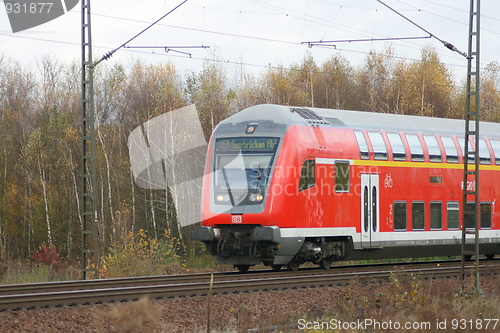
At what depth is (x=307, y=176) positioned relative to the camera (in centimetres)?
1669

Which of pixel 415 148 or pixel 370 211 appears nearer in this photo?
pixel 370 211

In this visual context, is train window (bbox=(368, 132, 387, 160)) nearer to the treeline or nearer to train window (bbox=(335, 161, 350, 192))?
train window (bbox=(335, 161, 350, 192))

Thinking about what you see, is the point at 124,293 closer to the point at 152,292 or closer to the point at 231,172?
the point at 152,292

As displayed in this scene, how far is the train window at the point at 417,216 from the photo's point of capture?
63.1 ft

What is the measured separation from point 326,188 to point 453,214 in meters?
4.96

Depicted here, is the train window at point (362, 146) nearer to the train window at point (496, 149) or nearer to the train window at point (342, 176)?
the train window at point (342, 176)

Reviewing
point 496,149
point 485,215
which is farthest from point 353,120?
point 496,149

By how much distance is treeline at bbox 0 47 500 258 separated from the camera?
4119cm

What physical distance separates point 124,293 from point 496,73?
66180 mm

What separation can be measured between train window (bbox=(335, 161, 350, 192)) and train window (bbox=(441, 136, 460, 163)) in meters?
3.93

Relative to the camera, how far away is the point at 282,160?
1622cm

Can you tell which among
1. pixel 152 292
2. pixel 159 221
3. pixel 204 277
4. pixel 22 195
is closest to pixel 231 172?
pixel 204 277

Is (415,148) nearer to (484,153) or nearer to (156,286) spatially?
(484,153)

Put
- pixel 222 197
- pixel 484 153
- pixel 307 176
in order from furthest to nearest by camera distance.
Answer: pixel 484 153 → pixel 222 197 → pixel 307 176
